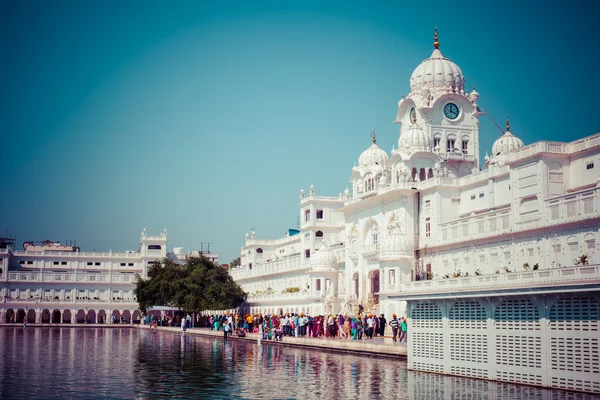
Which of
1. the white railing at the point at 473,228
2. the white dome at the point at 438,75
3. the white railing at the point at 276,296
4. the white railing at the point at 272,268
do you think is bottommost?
the white railing at the point at 276,296

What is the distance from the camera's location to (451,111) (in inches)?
2413

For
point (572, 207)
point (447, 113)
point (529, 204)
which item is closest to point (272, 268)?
point (447, 113)

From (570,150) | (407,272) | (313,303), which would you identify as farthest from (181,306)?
(570,150)

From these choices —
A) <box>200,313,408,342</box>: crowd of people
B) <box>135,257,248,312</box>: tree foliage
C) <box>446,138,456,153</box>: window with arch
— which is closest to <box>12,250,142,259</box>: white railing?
<box>135,257,248,312</box>: tree foliage

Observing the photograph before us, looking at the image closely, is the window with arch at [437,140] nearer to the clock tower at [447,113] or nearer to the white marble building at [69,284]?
the clock tower at [447,113]

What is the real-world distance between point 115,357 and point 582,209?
21780 mm

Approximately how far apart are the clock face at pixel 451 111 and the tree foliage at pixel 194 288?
85.5 ft

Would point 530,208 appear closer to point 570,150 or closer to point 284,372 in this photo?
point 570,150

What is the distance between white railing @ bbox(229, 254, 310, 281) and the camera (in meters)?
73.3

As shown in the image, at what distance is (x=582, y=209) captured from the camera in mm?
34719

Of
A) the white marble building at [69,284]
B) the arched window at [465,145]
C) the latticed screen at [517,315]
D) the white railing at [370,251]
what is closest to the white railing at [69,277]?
the white marble building at [69,284]

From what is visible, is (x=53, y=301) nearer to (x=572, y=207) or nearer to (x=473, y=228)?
(x=473, y=228)

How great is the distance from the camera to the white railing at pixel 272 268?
241 feet

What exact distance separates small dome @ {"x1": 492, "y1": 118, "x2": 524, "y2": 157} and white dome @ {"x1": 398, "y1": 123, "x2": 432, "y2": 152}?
22.6 feet
